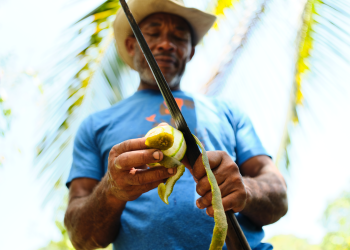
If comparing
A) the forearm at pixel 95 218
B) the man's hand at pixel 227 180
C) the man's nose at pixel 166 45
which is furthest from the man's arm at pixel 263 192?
the man's nose at pixel 166 45

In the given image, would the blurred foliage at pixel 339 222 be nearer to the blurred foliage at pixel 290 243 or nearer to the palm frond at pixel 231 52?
the blurred foliage at pixel 290 243

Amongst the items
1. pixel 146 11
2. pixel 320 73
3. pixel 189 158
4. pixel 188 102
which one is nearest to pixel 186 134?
pixel 189 158

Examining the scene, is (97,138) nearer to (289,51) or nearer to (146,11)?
(146,11)

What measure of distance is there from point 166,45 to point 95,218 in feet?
3.08

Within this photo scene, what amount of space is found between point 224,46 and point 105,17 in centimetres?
128

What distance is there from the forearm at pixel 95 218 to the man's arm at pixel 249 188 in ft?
1.10

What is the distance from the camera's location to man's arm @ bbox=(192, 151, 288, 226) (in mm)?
756

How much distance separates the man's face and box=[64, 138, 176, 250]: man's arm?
2.26 feet

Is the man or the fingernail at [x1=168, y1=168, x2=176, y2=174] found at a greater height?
the fingernail at [x1=168, y1=168, x2=176, y2=174]

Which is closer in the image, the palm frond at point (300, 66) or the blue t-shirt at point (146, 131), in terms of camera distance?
the blue t-shirt at point (146, 131)

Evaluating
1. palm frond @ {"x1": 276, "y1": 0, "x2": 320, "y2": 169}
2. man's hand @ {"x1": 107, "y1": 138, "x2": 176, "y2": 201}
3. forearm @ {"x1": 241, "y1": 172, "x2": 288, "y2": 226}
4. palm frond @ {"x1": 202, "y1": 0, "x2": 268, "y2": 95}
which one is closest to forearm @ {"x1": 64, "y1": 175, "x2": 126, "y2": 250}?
man's hand @ {"x1": 107, "y1": 138, "x2": 176, "y2": 201}

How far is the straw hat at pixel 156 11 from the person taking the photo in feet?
5.31

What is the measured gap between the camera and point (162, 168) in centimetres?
78

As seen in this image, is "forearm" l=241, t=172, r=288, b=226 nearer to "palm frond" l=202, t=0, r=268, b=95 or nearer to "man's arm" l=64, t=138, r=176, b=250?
"man's arm" l=64, t=138, r=176, b=250
